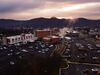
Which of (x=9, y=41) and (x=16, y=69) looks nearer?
(x=16, y=69)

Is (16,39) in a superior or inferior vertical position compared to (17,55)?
inferior

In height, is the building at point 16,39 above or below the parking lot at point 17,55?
below

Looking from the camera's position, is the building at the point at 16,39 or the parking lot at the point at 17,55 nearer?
the parking lot at the point at 17,55

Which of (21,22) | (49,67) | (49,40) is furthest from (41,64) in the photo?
(21,22)

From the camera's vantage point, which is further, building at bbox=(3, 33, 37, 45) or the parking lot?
building at bbox=(3, 33, 37, 45)

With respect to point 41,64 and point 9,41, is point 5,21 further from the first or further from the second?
point 41,64

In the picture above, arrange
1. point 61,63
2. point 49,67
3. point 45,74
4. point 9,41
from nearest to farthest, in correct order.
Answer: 1. point 45,74
2. point 49,67
3. point 61,63
4. point 9,41

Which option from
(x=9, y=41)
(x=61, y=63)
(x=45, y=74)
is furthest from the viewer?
(x=9, y=41)

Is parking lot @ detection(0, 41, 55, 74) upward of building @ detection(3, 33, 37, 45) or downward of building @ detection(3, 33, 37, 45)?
upward

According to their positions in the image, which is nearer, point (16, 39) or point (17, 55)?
point (17, 55)
